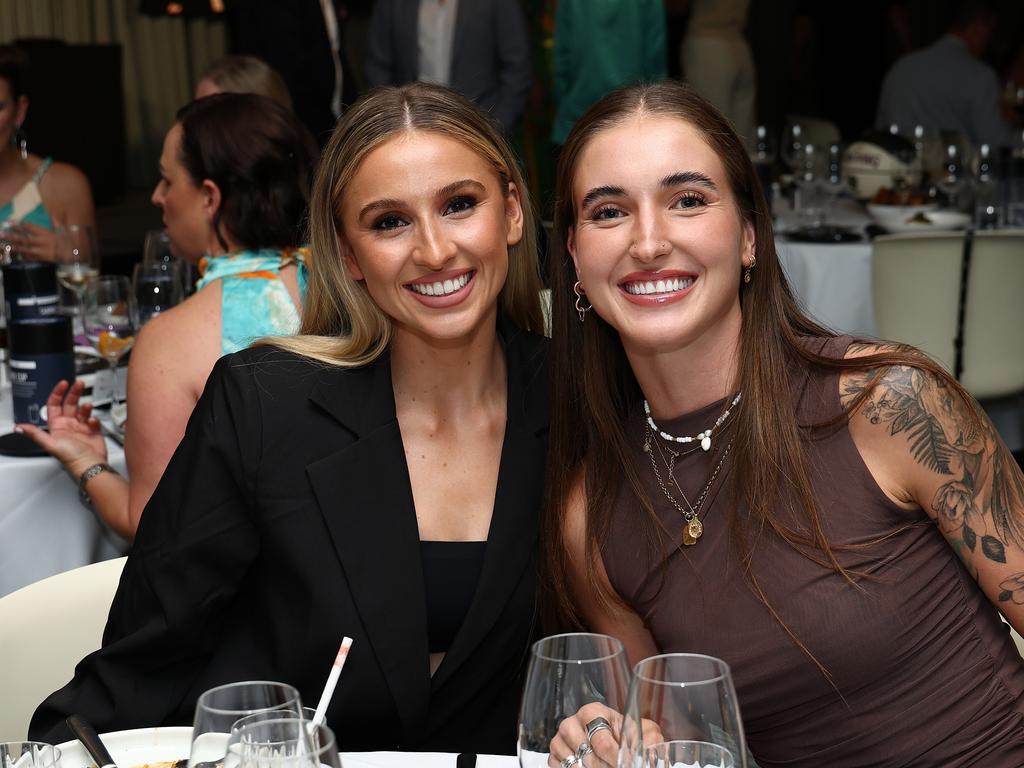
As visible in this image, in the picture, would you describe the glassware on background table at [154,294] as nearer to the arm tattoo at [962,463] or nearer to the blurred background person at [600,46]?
the arm tattoo at [962,463]

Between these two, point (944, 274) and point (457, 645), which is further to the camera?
point (944, 274)

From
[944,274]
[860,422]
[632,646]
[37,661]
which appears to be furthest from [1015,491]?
[944,274]

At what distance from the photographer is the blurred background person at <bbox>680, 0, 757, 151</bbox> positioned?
7.07 metres

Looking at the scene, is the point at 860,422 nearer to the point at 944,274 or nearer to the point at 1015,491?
the point at 1015,491

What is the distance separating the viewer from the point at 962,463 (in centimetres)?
163

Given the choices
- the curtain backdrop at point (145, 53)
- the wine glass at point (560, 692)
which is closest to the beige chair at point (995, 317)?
the wine glass at point (560, 692)

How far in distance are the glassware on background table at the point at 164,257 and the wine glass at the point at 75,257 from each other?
0.16 metres

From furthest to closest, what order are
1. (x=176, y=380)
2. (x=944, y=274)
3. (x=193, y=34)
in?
(x=193, y=34), (x=944, y=274), (x=176, y=380)

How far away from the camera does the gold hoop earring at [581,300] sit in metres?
1.85

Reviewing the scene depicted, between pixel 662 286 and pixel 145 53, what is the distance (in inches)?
355

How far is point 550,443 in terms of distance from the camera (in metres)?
1.86

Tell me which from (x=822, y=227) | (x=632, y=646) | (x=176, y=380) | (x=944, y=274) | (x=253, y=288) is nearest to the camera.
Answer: (x=632, y=646)

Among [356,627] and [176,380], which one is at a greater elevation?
[176,380]

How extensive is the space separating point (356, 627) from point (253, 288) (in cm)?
122
